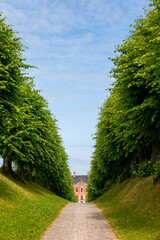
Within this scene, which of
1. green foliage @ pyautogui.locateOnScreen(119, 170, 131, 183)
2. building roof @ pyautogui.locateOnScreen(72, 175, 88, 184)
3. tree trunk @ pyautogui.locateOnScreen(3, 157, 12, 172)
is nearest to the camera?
tree trunk @ pyautogui.locateOnScreen(3, 157, 12, 172)

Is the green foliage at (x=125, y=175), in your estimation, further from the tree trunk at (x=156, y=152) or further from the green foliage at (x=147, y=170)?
the tree trunk at (x=156, y=152)

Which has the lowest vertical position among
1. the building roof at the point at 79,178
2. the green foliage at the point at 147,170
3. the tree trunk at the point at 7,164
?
the building roof at the point at 79,178

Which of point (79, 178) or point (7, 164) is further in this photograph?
point (79, 178)

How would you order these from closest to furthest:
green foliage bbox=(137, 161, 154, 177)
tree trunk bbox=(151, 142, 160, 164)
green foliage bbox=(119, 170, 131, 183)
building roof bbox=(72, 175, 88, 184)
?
1. tree trunk bbox=(151, 142, 160, 164)
2. green foliage bbox=(137, 161, 154, 177)
3. green foliage bbox=(119, 170, 131, 183)
4. building roof bbox=(72, 175, 88, 184)

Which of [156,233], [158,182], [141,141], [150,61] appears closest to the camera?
[156,233]

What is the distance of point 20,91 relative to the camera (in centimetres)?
1605

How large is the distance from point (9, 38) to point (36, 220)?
11.1m

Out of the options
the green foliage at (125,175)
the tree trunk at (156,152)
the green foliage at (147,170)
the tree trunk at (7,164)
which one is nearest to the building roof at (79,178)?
the green foliage at (125,175)

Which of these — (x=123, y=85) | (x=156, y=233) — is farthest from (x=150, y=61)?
(x=156, y=233)

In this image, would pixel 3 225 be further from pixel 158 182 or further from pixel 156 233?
pixel 158 182

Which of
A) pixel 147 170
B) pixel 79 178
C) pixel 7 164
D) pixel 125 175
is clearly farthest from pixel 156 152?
pixel 79 178

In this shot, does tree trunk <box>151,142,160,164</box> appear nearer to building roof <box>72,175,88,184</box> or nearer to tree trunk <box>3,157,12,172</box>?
tree trunk <box>3,157,12,172</box>

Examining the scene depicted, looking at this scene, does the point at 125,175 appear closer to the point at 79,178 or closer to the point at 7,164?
the point at 7,164

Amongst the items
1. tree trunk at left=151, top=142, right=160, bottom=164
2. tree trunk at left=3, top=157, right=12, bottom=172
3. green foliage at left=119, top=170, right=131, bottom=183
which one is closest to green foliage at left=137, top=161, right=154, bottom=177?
tree trunk at left=151, top=142, right=160, bottom=164
